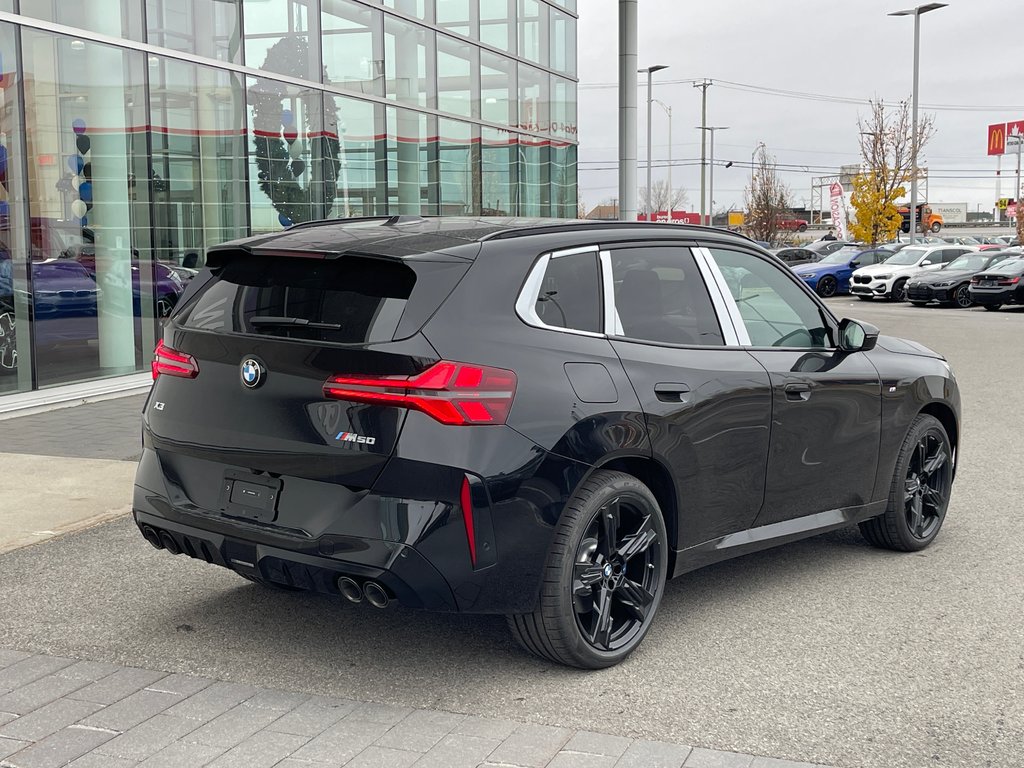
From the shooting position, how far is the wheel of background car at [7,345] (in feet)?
38.4

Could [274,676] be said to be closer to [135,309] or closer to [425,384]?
[425,384]

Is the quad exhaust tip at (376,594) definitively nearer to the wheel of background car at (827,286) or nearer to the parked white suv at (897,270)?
the parked white suv at (897,270)

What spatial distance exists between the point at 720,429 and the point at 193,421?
206cm

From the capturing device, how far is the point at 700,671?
4398 mm

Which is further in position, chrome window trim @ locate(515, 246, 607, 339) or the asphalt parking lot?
chrome window trim @ locate(515, 246, 607, 339)

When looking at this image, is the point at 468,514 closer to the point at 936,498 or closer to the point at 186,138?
the point at 936,498

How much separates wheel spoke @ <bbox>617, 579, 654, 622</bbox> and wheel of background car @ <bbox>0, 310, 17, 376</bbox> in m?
9.10

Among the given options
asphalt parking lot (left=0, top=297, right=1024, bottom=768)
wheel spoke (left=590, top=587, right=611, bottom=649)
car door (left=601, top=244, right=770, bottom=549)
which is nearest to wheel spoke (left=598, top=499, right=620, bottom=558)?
wheel spoke (left=590, top=587, right=611, bottom=649)

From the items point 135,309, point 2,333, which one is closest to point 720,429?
point 2,333

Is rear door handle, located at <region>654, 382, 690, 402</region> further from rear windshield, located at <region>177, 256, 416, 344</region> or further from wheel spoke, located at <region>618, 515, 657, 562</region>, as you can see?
rear windshield, located at <region>177, 256, 416, 344</region>

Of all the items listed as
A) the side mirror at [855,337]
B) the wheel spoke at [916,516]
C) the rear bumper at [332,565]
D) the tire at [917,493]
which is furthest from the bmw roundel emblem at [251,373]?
the wheel spoke at [916,516]

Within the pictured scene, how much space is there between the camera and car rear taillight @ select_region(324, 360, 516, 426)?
3.90 meters

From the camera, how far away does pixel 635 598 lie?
455 cm

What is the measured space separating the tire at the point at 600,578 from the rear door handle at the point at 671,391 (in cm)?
35
